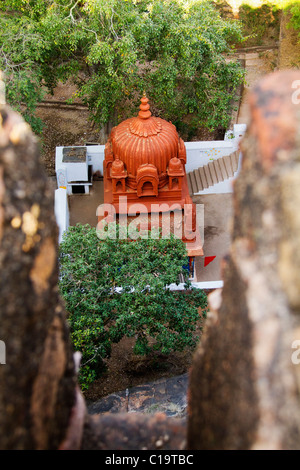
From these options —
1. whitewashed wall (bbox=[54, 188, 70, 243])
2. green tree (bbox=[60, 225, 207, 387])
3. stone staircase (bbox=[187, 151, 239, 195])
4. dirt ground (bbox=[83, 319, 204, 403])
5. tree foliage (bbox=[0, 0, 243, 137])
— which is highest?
tree foliage (bbox=[0, 0, 243, 137])

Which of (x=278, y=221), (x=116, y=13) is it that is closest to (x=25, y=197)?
(x=278, y=221)

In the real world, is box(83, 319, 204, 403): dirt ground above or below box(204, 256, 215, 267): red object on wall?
below

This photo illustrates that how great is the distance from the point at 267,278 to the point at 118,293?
767 cm

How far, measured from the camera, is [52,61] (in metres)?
17.1

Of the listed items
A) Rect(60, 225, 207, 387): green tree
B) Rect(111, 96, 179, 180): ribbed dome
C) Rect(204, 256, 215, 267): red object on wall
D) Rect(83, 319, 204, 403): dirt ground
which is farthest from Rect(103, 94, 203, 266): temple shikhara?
Rect(60, 225, 207, 387): green tree

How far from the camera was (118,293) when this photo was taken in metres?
10.6

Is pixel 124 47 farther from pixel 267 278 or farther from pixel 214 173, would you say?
pixel 267 278

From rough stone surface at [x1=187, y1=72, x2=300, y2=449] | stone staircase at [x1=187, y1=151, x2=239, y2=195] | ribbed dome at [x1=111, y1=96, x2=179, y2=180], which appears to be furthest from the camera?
stone staircase at [x1=187, y1=151, x2=239, y2=195]

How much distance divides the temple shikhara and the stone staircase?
328 centimetres

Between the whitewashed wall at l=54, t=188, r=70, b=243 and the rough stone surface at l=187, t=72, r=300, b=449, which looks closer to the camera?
the rough stone surface at l=187, t=72, r=300, b=449

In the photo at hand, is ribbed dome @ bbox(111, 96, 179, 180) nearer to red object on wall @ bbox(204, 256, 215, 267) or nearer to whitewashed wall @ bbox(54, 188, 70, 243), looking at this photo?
whitewashed wall @ bbox(54, 188, 70, 243)

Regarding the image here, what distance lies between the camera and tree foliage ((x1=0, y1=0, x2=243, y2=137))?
47.5 ft
